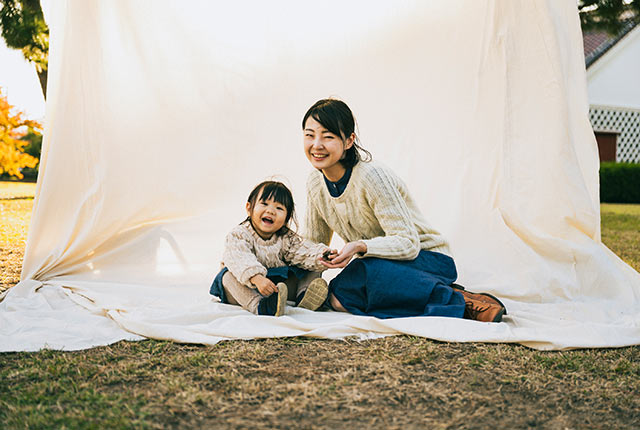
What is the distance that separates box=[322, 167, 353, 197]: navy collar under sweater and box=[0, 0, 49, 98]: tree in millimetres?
5364

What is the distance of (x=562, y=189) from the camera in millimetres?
2451

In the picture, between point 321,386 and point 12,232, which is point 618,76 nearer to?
point 12,232

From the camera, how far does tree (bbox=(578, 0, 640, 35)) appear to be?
604cm

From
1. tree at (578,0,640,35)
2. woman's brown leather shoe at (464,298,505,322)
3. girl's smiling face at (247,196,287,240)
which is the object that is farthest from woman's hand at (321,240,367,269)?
tree at (578,0,640,35)

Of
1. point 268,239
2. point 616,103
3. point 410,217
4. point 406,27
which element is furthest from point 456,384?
point 616,103

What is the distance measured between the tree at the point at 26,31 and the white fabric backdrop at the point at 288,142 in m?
4.32

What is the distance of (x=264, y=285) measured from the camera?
74.9 inches

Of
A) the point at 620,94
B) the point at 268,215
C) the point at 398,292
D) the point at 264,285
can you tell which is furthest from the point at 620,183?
the point at 264,285

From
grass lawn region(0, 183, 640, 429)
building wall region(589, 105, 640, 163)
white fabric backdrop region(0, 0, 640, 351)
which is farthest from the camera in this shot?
building wall region(589, 105, 640, 163)

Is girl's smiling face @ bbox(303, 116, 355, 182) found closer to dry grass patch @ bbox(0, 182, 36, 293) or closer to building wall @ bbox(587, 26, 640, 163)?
dry grass patch @ bbox(0, 182, 36, 293)

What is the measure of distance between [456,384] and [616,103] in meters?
11.9

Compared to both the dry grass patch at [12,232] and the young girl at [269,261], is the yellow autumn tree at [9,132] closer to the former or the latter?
the dry grass patch at [12,232]

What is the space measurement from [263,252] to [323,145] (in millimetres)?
398

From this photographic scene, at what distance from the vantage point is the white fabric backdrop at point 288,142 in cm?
229
